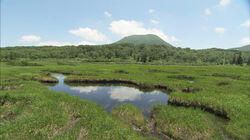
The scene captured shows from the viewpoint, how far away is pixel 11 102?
13.3 metres

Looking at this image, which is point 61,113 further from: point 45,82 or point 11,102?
point 45,82

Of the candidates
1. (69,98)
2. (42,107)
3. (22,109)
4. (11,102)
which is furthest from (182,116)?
(11,102)

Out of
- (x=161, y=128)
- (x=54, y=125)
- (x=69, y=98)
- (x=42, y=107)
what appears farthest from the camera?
(x=69, y=98)

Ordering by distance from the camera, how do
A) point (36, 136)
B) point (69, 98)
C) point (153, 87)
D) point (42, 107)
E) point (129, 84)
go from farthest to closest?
point (129, 84), point (153, 87), point (69, 98), point (42, 107), point (36, 136)

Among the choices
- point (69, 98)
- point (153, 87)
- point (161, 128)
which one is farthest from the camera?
point (153, 87)

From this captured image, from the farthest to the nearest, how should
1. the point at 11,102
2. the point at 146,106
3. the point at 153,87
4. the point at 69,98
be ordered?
the point at 153,87 → the point at 146,106 → the point at 69,98 → the point at 11,102

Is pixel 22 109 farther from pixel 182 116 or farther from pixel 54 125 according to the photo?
pixel 182 116

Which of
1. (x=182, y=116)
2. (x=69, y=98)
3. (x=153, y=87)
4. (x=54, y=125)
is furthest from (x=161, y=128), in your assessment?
(x=153, y=87)

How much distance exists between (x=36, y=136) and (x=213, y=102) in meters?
19.7

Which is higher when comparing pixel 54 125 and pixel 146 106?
pixel 54 125

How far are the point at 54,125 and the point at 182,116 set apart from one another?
1262 cm

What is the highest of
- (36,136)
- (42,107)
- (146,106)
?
(42,107)

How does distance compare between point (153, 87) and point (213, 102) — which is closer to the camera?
point (213, 102)

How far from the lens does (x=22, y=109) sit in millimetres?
11977
